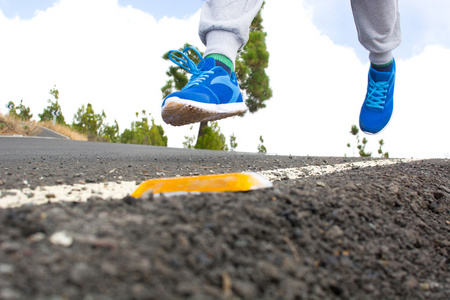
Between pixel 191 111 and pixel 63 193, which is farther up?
pixel 191 111

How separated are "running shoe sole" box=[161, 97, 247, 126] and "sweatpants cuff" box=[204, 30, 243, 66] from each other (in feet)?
1.44

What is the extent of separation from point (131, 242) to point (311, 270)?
46cm

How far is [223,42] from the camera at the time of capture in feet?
9.04

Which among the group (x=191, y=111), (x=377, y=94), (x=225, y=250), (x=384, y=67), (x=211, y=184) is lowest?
(x=225, y=250)

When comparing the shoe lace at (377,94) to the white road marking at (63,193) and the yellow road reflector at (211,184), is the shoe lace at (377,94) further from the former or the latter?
the white road marking at (63,193)

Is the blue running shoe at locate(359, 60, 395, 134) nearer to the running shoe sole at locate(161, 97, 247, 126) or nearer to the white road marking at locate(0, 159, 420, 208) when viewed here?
the running shoe sole at locate(161, 97, 247, 126)

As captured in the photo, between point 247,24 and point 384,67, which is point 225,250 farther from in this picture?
point 384,67

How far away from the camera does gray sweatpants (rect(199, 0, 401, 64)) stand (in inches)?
105

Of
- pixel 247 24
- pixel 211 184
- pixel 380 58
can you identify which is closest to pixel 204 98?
pixel 247 24

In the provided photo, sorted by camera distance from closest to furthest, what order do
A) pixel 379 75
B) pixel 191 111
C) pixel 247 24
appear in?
pixel 191 111 → pixel 247 24 → pixel 379 75

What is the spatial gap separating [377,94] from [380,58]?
0.42 m

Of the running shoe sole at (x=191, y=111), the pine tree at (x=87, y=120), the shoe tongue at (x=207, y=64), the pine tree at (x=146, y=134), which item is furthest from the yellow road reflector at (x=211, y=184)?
the pine tree at (x=87, y=120)

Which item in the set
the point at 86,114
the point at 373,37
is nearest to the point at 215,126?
the point at 86,114

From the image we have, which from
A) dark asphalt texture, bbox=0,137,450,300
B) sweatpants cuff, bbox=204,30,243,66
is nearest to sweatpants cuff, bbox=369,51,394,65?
sweatpants cuff, bbox=204,30,243,66
